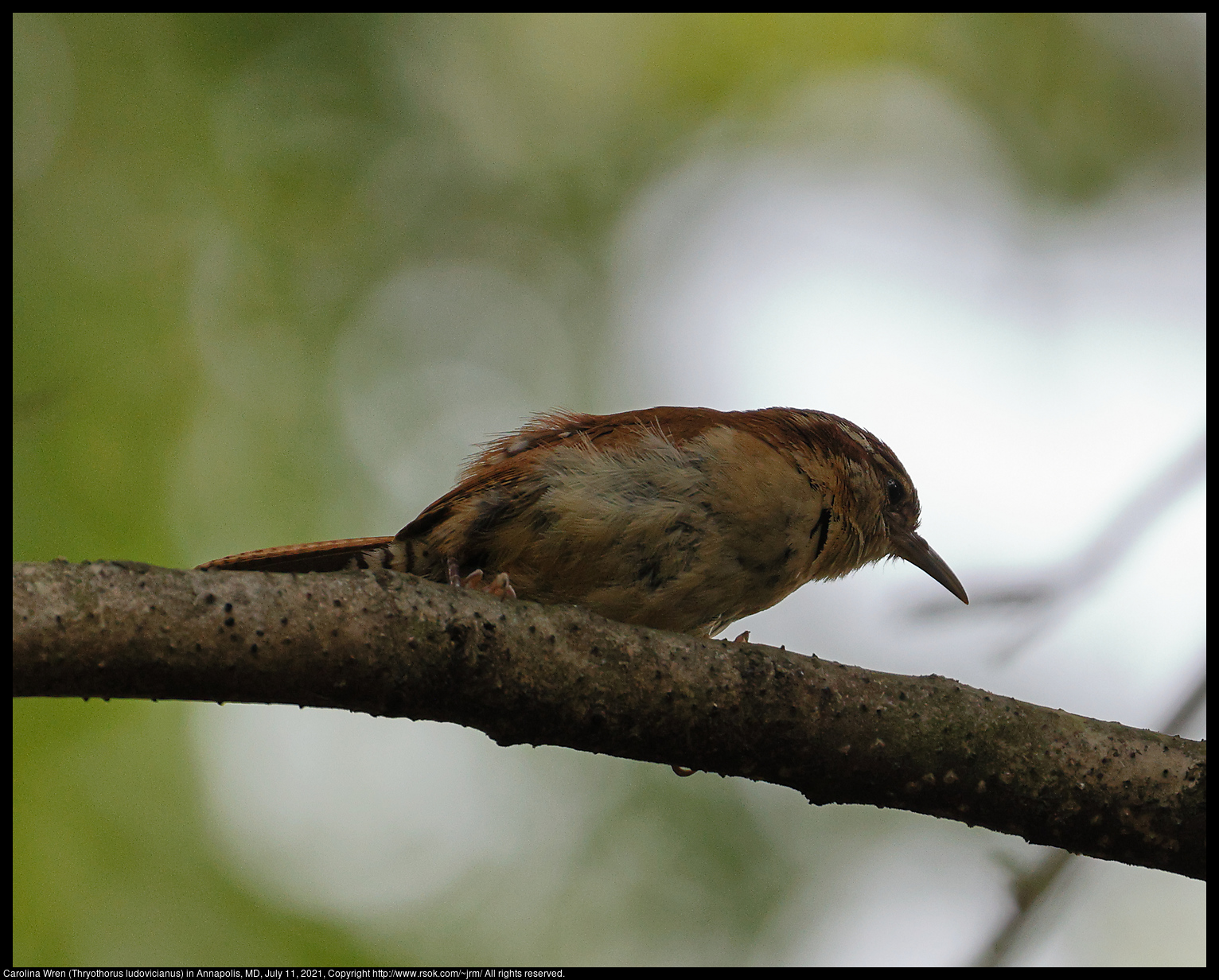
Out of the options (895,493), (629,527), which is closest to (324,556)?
(629,527)

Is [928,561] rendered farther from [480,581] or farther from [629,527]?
[480,581]

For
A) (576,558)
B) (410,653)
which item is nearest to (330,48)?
(576,558)

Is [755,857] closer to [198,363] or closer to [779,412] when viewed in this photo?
[779,412]

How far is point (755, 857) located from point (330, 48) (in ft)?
17.3

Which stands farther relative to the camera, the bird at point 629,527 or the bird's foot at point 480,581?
the bird at point 629,527

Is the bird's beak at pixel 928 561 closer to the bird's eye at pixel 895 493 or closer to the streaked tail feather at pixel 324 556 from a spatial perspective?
the bird's eye at pixel 895 493

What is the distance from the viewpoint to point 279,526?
5.90m

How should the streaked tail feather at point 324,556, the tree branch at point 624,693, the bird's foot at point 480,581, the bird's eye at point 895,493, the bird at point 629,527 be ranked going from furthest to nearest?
the bird's eye at point 895,493 < the streaked tail feather at point 324,556 < the bird at point 629,527 < the bird's foot at point 480,581 < the tree branch at point 624,693

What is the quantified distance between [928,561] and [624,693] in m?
2.86

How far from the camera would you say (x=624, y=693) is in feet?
9.27

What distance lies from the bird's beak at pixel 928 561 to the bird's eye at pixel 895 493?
20 centimetres

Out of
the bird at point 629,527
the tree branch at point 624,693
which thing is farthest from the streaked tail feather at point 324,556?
the tree branch at point 624,693

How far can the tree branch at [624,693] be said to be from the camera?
2465 millimetres

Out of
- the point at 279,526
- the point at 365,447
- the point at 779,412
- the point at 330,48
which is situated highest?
the point at 330,48
